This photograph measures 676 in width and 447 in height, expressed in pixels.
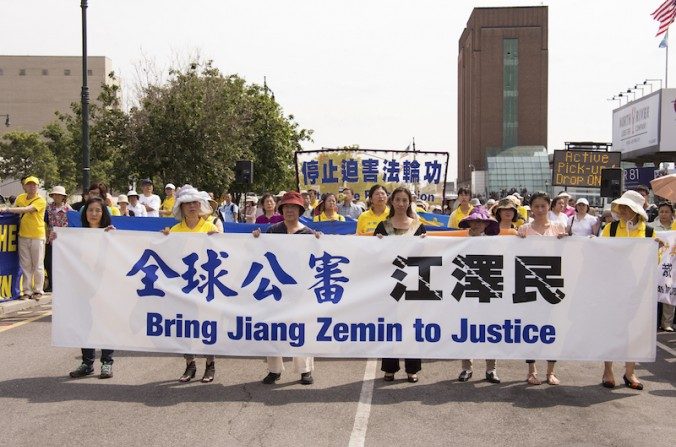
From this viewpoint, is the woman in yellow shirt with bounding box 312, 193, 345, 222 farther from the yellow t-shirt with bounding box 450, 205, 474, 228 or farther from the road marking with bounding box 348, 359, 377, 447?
the road marking with bounding box 348, 359, 377, 447

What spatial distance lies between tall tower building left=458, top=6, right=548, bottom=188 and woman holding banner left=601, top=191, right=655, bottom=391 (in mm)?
107878

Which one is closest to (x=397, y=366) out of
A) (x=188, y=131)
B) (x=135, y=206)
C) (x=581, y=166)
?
(x=135, y=206)

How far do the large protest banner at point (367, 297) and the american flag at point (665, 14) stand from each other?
32300 millimetres

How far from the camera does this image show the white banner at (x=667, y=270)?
965 centimetres

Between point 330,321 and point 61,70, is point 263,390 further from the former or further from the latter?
point 61,70

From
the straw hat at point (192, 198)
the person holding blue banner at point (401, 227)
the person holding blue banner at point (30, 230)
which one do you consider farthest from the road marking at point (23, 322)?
the person holding blue banner at point (401, 227)

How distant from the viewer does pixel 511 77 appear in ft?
371

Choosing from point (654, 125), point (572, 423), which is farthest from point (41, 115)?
point (572, 423)

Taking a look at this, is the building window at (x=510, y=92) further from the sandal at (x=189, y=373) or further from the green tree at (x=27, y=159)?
the sandal at (x=189, y=373)

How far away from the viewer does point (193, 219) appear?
7562mm

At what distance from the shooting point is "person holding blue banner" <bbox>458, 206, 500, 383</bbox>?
7578mm

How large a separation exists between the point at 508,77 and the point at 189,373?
111 metres

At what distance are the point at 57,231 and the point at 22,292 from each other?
500 cm

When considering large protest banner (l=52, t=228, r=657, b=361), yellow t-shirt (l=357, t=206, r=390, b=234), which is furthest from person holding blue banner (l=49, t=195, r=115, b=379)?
yellow t-shirt (l=357, t=206, r=390, b=234)
